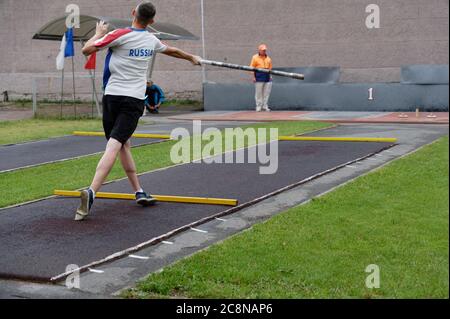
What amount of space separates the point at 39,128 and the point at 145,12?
445 inches

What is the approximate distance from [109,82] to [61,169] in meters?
3.61

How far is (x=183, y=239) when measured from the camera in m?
6.50

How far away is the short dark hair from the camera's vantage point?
7418mm

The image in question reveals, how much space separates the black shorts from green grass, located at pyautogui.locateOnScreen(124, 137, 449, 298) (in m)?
1.65

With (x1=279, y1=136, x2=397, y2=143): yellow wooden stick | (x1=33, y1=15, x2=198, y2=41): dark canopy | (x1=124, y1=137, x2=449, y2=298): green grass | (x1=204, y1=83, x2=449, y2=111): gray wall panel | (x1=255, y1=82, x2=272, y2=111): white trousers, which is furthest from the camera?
(x1=255, y1=82, x2=272, y2=111): white trousers

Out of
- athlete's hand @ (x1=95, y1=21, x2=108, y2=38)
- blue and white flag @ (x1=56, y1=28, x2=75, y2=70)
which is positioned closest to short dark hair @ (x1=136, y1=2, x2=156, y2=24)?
athlete's hand @ (x1=95, y1=21, x2=108, y2=38)

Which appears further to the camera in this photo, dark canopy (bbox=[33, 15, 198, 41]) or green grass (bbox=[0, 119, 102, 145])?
dark canopy (bbox=[33, 15, 198, 41])

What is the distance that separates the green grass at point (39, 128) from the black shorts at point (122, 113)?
7.90 metres

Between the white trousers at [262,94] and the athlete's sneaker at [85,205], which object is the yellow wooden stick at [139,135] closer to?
the athlete's sneaker at [85,205]

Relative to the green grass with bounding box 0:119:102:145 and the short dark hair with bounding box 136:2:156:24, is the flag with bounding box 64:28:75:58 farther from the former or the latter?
the short dark hair with bounding box 136:2:156:24

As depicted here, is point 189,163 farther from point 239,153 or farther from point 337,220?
point 337,220

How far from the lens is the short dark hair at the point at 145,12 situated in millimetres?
7418

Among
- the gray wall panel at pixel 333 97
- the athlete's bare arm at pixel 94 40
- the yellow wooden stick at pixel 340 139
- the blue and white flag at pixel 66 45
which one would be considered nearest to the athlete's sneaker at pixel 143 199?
the athlete's bare arm at pixel 94 40
